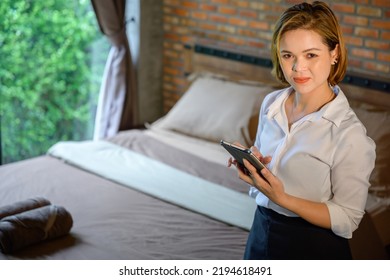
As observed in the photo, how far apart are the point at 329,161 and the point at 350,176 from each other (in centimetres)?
6

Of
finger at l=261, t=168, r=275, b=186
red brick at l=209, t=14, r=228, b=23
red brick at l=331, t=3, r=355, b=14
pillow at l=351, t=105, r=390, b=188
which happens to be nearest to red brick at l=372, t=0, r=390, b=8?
red brick at l=331, t=3, r=355, b=14

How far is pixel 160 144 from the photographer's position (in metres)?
3.48

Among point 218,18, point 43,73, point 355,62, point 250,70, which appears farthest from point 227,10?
point 43,73

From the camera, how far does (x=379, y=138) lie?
9.45ft

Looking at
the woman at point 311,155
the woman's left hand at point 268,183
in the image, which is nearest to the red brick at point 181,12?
the woman at point 311,155

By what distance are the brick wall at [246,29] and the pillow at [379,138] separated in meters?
0.30

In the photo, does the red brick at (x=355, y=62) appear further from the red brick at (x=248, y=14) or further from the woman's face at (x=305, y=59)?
the woman's face at (x=305, y=59)

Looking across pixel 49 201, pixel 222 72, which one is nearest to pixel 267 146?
pixel 49 201

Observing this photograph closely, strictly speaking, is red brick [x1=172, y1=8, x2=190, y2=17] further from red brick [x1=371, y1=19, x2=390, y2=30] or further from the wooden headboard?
red brick [x1=371, y1=19, x2=390, y2=30]

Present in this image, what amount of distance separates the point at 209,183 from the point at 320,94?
1.37 metres

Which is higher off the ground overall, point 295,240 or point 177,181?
point 295,240

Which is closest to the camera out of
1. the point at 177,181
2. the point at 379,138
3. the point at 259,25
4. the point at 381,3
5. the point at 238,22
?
the point at 379,138

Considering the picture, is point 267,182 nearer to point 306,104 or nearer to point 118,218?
point 306,104

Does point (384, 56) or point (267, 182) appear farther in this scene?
point (384, 56)
